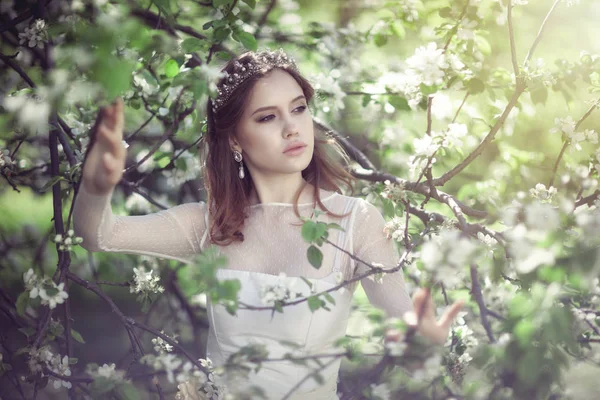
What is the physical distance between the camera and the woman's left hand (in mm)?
1475

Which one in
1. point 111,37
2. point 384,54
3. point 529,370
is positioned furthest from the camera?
point 384,54

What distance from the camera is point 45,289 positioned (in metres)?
2.03

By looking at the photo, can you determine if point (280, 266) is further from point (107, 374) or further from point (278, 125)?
point (107, 374)

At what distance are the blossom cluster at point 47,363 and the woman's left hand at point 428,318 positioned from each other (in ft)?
4.03

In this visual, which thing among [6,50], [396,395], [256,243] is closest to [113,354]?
[6,50]

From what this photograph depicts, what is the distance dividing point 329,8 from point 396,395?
3.93m

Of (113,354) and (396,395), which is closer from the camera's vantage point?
(396,395)

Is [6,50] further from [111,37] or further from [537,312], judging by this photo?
[537,312]

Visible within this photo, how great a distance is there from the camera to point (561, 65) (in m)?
2.31

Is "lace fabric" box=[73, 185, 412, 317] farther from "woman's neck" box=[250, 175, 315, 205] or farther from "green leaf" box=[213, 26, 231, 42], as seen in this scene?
"green leaf" box=[213, 26, 231, 42]

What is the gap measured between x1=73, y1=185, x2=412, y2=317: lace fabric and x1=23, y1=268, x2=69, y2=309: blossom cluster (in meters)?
0.16

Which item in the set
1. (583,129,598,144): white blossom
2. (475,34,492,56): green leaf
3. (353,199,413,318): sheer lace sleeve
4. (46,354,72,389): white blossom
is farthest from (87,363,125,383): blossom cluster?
(475,34,492,56): green leaf

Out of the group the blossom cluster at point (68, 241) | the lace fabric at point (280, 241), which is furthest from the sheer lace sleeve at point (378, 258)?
the blossom cluster at point (68, 241)

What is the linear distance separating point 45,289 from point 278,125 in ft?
2.94
